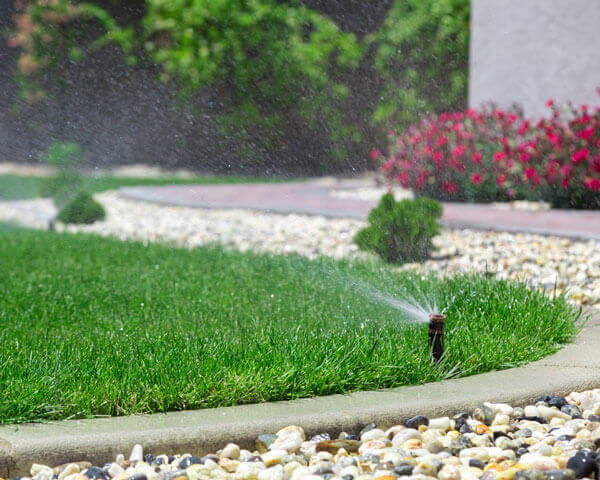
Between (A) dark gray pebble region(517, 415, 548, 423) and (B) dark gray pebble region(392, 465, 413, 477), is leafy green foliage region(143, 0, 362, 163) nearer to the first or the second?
(A) dark gray pebble region(517, 415, 548, 423)

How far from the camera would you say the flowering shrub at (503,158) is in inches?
307

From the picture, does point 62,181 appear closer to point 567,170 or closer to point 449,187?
point 449,187

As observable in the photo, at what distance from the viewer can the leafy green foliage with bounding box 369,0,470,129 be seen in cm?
1397

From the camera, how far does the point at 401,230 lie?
4965 millimetres

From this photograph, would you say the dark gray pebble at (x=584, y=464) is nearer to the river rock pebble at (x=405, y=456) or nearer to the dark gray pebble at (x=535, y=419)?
the river rock pebble at (x=405, y=456)

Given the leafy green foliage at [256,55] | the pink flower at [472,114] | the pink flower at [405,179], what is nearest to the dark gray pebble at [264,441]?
the pink flower at [405,179]

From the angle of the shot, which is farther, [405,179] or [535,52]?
[535,52]

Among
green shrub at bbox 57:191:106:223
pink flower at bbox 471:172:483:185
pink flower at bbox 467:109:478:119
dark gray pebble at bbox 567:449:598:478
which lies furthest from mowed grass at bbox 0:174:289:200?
dark gray pebble at bbox 567:449:598:478

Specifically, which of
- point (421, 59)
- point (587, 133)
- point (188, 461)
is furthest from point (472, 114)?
point (188, 461)

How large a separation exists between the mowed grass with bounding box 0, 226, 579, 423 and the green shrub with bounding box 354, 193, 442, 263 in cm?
46

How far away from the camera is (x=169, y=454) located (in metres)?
2.04

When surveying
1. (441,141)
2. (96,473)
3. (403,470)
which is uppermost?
(441,141)

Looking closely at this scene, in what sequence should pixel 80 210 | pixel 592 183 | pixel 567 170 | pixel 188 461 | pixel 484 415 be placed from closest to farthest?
pixel 188 461
pixel 484 415
pixel 592 183
pixel 80 210
pixel 567 170

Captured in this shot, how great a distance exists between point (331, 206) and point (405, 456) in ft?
20.6
